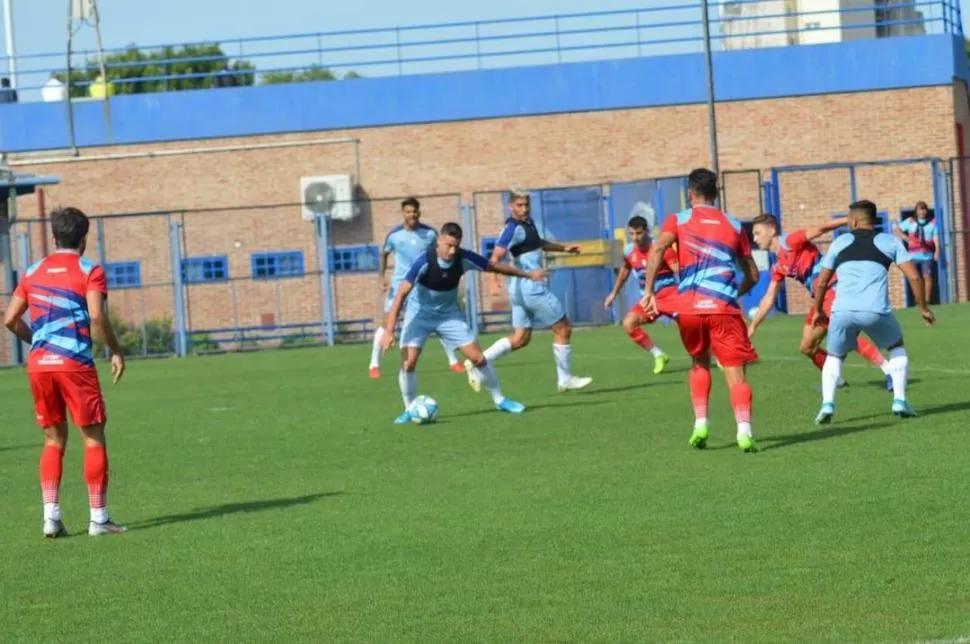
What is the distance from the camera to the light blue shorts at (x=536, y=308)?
65.7 feet

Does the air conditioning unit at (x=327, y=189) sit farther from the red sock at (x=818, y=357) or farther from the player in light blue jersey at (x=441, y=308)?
the red sock at (x=818, y=357)

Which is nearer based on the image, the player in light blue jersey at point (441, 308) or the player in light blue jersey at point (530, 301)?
the player in light blue jersey at point (441, 308)

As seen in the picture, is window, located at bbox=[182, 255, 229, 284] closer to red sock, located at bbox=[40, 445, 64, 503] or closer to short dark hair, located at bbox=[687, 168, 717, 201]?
short dark hair, located at bbox=[687, 168, 717, 201]

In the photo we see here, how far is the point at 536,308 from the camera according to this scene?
66.7 feet

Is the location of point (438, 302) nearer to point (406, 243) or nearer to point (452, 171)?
point (406, 243)

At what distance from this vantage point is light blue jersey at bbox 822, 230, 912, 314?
47.5 ft

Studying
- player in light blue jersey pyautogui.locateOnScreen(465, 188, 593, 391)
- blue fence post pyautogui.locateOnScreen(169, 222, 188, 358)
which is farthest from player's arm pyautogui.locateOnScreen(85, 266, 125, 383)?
blue fence post pyautogui.locateOnScreen(169, 222, 188, 358)

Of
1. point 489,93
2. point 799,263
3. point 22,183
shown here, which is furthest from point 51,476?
point 489,93

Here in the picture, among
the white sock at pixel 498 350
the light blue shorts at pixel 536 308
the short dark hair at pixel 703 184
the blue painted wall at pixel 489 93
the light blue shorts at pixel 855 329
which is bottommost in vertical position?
the white sock at pixel 498 350

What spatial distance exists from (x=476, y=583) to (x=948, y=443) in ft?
18.0

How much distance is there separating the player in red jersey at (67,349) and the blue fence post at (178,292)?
90.6 feet

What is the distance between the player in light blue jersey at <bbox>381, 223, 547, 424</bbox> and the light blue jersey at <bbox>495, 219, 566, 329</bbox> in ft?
7.28

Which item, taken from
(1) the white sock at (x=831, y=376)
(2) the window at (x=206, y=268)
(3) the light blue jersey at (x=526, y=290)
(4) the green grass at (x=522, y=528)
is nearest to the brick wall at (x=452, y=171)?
(2) the window at (x=206, y=268)

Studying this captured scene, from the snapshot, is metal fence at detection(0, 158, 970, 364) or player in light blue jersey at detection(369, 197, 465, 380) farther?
metal fence at detection(0, 158, 970, 364)
